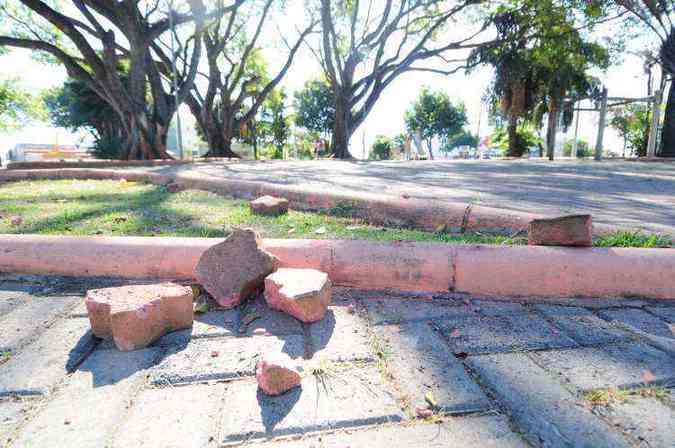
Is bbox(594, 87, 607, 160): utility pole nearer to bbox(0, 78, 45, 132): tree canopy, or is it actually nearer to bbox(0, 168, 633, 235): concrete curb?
bbox(0, 168, 633, 235): concrete curb

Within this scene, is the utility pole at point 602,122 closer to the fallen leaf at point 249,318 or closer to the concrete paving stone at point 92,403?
the fallen leaf at point 249,318

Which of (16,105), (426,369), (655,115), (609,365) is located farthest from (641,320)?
(16,105)

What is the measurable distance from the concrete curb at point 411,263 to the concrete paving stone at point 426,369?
34cm

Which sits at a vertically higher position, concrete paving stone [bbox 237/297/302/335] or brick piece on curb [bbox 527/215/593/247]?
brick piece on curb [bbox 527/215/593/247]

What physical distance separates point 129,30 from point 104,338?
11067 millimetres

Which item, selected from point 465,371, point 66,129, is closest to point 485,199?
point 465,371

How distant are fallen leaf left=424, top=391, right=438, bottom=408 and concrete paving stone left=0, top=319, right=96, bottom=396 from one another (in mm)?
995

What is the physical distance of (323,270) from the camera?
1.72m

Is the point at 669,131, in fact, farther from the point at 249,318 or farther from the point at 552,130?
the point at 249,318

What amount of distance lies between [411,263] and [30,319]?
1.46 metres

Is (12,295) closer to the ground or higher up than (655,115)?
closer to the ground

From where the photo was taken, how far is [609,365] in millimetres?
1133

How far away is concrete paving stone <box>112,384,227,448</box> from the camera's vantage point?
874 mm

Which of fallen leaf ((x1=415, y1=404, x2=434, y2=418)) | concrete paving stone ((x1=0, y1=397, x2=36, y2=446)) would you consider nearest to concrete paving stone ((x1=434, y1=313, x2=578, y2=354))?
fallen leaf ((x1=415, y1=404, x2=434, y2=418))
